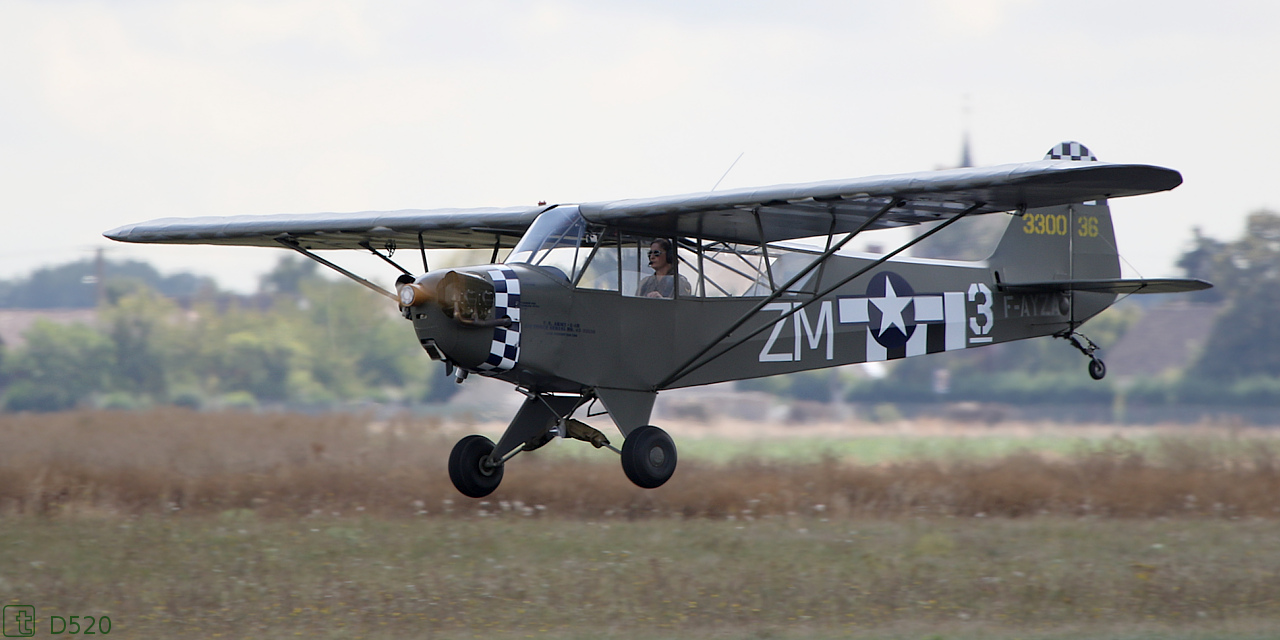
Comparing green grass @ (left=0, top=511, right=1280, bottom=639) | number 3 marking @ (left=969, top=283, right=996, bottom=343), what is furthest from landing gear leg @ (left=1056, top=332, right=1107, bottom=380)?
green grass @ (left=0, top=511, right=1280, bottom=639)

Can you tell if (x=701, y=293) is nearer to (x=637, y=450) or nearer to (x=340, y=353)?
(x=637, y=450)

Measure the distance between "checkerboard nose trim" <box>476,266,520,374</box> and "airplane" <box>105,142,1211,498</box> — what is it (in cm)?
1

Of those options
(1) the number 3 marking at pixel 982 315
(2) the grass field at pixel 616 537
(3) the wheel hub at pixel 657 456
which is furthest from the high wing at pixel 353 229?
(1) the number 3 marking at pixel 982 315

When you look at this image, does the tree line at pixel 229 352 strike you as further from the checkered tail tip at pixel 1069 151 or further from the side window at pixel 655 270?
the checkered tail tip at pixel 1069 151

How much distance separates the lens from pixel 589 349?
1067cm

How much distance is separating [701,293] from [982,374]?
82.8 feet

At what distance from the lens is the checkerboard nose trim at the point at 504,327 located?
982 centimetres

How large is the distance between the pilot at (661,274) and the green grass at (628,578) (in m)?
2.58

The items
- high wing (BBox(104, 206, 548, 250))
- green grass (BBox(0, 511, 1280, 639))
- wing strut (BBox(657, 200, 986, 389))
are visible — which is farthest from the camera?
high wing (BBox(104, 206, 548, 250))

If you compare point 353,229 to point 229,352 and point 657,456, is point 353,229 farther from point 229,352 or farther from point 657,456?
point 229,352

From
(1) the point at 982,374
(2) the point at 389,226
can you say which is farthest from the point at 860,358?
(1) the point at 982,374

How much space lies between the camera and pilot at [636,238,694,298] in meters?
11.2

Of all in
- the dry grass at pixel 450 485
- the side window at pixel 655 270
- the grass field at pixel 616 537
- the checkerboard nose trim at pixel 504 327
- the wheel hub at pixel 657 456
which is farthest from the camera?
the dry grass at pixel 450 485

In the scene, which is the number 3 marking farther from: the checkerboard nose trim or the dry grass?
the checkerboard nose trim
